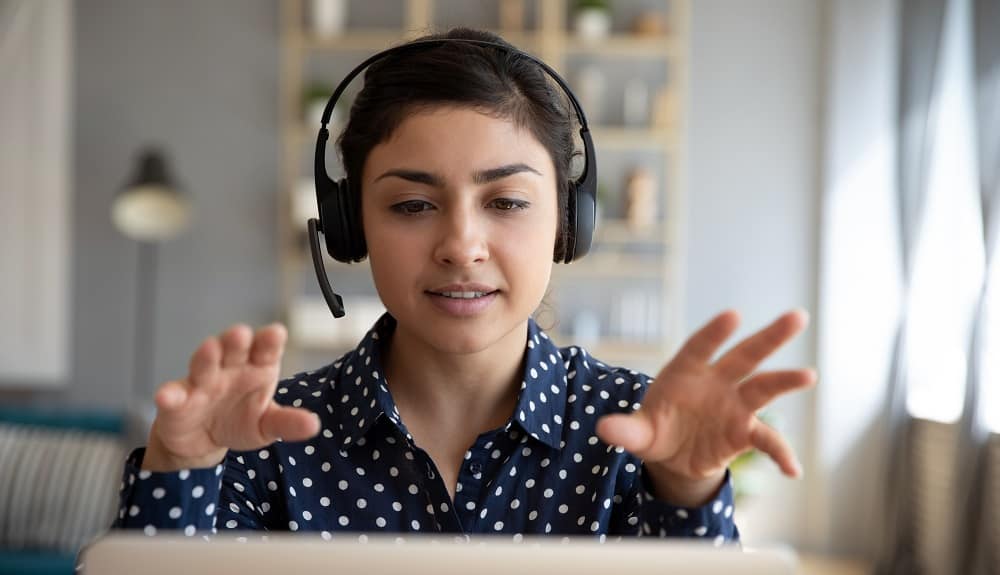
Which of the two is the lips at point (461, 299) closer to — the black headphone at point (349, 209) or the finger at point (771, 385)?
the black headphone at point (349, 209)

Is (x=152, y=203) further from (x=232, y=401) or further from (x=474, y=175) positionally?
(x=232, y=401)

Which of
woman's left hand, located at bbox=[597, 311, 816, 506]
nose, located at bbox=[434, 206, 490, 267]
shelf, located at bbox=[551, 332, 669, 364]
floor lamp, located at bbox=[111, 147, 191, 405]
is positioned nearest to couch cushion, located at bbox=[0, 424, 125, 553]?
floor lamp, located at bbox=[111, 147, 191, 405]

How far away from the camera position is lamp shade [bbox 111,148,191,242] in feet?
15.2

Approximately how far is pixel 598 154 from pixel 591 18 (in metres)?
0.57

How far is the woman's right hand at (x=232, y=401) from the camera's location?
89 centimetres

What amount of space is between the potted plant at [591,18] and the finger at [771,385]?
4057mm

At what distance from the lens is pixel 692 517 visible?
0.97 m

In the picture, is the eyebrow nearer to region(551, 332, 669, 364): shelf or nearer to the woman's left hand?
the woman's left hand

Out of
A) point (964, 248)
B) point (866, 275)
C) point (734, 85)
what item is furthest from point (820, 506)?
point (734, 85)

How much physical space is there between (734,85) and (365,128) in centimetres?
397

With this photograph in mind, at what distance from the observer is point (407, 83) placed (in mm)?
1274

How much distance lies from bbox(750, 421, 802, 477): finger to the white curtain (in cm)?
458

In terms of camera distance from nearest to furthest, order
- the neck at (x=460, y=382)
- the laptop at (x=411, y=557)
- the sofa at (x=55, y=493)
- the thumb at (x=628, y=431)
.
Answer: the laptop at (x=411, y=557) → the thumb at (x=628, y=431) → the neck at (x=460, y=382) → the sofa at (x=55, y=493)

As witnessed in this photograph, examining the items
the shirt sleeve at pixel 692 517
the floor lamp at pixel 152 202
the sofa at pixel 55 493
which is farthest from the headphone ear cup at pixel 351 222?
the floor lamp at pixel 152 202
